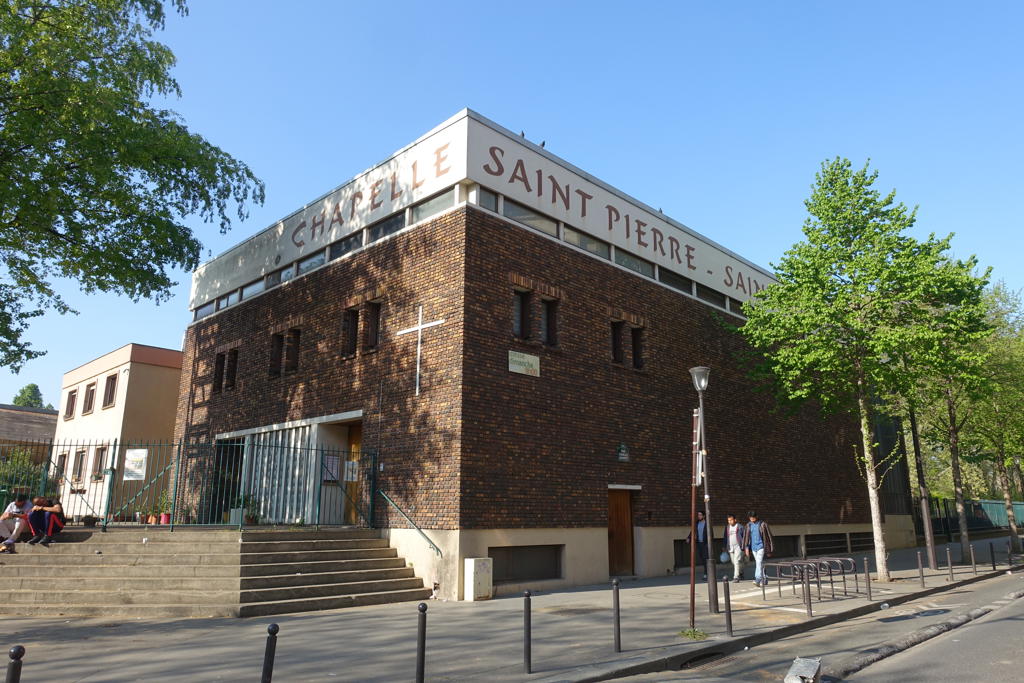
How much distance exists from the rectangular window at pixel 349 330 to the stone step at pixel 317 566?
5.56 meters

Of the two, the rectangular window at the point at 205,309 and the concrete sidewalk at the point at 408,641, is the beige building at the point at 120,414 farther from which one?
the concrete sidewalk at the point at 408,641

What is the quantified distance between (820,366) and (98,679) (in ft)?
55.6

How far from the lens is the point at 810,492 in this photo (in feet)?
79.5

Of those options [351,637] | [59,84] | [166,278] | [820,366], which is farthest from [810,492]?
[59,84]

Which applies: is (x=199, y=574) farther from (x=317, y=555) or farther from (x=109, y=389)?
(x=109, y=389)

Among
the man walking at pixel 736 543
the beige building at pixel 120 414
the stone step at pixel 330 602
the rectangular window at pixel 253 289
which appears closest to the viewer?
the stone step at pixel 330 602

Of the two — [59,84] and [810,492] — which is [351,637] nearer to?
[59,84]

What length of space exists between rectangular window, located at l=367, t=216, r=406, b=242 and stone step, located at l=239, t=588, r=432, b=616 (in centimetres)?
841

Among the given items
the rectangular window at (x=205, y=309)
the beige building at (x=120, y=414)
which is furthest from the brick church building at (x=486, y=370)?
the beige building at (x=120, y=414)

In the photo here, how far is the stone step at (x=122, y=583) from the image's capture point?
11719 millimetres

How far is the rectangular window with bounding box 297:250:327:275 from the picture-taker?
755 inches

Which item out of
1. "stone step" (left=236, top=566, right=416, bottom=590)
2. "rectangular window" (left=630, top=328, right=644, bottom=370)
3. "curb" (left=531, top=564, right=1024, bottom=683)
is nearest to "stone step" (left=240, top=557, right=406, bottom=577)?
"stone step" (left=236, top=566, right=416, bottom=590)

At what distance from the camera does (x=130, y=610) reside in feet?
36.4

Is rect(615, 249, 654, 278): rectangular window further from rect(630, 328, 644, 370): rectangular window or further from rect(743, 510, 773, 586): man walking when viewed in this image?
rect(743, 510, 773, 586): man walking
